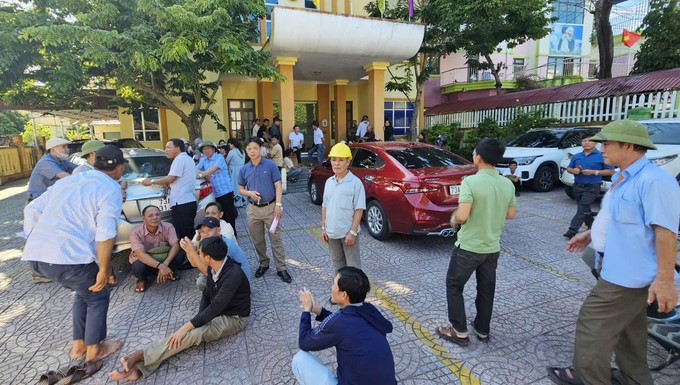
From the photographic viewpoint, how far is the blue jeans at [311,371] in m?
2.01

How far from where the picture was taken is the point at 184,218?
4.54 meters

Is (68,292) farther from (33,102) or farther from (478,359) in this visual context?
(33,102)

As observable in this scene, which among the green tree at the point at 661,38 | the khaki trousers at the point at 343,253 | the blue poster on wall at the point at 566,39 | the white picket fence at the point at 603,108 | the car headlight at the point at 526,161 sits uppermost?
the blue poster on wall at the point at 566,39

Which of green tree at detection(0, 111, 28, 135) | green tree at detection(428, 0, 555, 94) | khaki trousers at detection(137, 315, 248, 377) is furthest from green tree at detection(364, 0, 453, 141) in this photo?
green tree at detection(0, 111, 28, 135)

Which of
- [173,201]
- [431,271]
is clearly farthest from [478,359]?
[173,201]

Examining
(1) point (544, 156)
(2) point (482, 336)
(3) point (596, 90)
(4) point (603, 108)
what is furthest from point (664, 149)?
(2) point (482, 336)

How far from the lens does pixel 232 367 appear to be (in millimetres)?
2721

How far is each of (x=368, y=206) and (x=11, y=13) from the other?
33.0 ft

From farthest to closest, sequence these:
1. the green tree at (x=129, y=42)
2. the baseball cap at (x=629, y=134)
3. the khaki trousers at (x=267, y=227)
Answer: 1. the green tree at (x=129, y=42)
2. the khaki trousers at (x=267, y=227)
3. the baseball cap at (x=629, y=134)

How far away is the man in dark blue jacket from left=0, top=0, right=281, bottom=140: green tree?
736 cm

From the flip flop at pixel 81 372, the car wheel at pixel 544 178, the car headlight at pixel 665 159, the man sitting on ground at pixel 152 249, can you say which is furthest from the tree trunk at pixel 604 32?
the flip flop at pixel 81 372

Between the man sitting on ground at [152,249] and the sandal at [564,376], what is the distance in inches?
150

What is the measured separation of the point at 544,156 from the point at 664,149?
2.33 meters

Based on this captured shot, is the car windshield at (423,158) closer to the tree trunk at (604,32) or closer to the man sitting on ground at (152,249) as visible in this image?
the man sitting on ground at (152,249)
